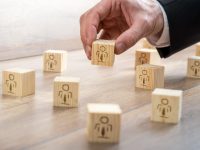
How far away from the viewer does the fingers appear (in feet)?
4.78

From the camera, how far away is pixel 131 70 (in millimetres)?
1966

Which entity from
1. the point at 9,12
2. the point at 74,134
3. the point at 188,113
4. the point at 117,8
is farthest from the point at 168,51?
the point at 9,12

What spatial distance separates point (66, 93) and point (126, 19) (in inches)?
12.2

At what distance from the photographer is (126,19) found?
1484 millimetres

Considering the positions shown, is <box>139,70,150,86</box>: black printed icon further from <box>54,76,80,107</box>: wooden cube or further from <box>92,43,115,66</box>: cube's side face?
<box>54,76,80,107</box>: wooden cube

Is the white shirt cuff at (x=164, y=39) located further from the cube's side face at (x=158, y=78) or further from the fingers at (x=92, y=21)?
the fingers at (x=92, y=21)

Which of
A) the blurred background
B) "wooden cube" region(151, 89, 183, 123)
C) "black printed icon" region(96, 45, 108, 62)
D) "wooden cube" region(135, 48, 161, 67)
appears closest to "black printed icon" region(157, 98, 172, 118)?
"wooden cube" region(151, 89, 183, 123)

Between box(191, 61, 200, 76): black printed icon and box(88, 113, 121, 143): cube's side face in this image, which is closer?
box(88, 113, 121, 143): cube's side face

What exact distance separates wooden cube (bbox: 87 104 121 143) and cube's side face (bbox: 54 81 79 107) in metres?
0.29

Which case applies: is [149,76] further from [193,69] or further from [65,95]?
[65,95]

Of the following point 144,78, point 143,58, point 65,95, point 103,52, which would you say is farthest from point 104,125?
point 143,58

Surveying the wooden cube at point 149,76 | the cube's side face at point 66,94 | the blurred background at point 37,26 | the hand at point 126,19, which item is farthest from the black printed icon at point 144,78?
the blurred background at point 37,26

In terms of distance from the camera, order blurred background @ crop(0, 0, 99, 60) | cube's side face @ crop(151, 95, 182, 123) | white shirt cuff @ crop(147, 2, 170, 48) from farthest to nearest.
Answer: blurred background @ crop(0, 0, 99, 60)
white shirt cuff @ crop(147, 2, 170, 48)
cube's side face @ crop(151, 95, 182, 123)

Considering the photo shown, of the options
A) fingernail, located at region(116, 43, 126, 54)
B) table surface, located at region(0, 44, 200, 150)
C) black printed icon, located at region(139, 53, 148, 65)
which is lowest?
table surface, located at region(0, 44, 200, 150)
